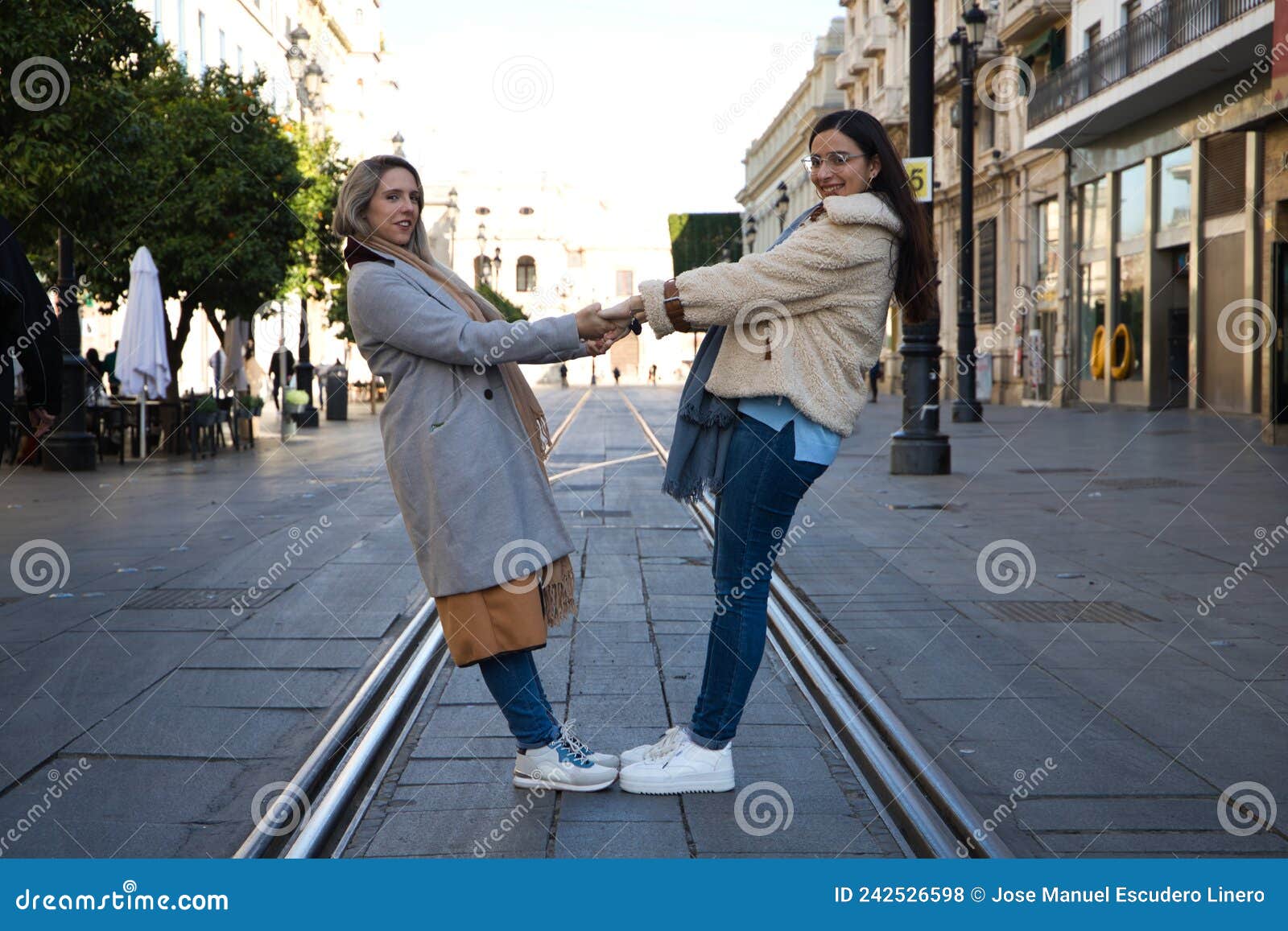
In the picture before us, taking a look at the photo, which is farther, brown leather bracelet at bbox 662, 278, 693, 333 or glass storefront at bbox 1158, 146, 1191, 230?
glass storefront at bbox 1158, 146, 1191, 230

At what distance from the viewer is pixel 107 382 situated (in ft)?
71.0

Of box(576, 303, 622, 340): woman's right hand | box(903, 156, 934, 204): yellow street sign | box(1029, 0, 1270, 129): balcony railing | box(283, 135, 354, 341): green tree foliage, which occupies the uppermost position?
box(1029, 0, 1270, 129): balcony railing

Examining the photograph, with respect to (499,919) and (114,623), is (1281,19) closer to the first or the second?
(114,623)

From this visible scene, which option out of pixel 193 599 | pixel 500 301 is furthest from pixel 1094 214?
pixel 500 301

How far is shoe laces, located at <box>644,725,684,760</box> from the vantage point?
3.78 metres

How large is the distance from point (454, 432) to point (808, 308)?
0.92 meters

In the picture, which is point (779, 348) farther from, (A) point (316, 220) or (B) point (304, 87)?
(B) point (304, 87)

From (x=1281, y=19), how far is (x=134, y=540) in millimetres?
11965

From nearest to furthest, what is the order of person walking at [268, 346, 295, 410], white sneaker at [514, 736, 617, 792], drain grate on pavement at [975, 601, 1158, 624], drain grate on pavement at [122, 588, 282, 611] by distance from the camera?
white sneaker at [514, 736, 617, 792], drain grate on pavement at [975, 601, 1158, 624], drain grate on pavement at [122, 588, 282, 611], person walking at [268, 346, 295, 410]

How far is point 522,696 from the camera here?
3.68 meters

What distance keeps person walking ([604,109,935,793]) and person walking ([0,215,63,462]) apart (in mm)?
1553

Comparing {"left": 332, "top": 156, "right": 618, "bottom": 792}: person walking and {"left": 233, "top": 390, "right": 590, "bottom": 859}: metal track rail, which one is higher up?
{"left": 332, "top": 156, "right": 618, "bottom": 792}: person walking

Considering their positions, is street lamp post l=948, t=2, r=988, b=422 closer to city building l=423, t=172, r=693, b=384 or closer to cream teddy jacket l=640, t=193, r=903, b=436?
cream teddy jacket l=640, t=193, r=903, b=436

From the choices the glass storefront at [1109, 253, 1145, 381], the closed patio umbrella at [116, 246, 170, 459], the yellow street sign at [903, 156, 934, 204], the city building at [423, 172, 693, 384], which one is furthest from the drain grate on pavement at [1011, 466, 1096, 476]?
the city building at [423, 172, 693, 384]
